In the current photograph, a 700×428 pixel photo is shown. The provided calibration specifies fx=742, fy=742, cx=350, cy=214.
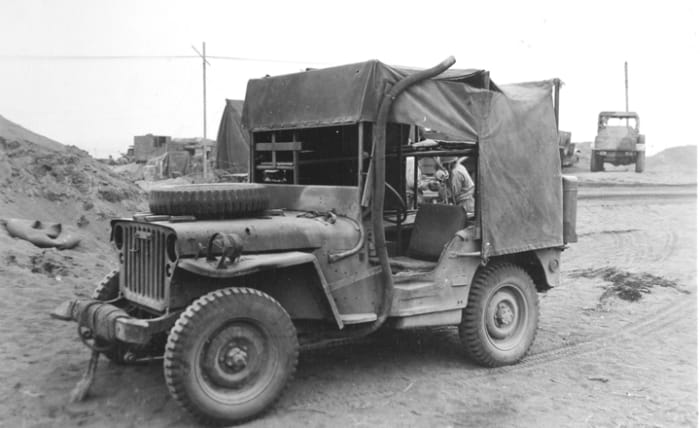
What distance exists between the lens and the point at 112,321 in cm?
498

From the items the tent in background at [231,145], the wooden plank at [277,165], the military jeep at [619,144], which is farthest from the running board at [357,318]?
the military jeep at [619,144]

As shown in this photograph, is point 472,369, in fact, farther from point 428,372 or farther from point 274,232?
point 274,232

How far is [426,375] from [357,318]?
0.97 metres

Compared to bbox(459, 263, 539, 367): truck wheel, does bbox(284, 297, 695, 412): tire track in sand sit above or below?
below

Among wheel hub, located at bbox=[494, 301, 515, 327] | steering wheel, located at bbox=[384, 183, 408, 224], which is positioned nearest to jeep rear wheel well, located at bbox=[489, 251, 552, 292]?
wheel hub, located at bbox=[494, 301, 515, 327]

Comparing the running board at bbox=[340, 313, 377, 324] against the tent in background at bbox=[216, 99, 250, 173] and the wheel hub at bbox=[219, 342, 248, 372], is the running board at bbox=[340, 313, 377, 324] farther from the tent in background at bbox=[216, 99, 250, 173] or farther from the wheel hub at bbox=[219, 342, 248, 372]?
the tent in background at bbox=[216, 99, 250, 173]

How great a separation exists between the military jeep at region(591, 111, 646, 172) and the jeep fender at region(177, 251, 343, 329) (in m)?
23.7

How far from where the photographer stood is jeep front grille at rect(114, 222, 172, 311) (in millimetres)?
5172

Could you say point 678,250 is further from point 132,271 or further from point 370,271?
point 132,271

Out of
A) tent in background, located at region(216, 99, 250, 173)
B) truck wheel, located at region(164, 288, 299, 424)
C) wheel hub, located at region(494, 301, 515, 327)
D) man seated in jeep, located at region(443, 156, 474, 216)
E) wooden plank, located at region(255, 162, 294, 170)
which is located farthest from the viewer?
tent in background, located at region(216, 99, 250, 173)

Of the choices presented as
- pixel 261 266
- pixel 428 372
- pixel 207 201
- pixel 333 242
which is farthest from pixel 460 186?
pixel 261 266

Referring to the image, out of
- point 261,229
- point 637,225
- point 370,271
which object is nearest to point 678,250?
point 637,225

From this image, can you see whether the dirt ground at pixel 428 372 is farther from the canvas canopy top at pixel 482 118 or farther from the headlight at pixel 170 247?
the canvas canopy top at pixel 482 118

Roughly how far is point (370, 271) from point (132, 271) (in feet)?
5.97
